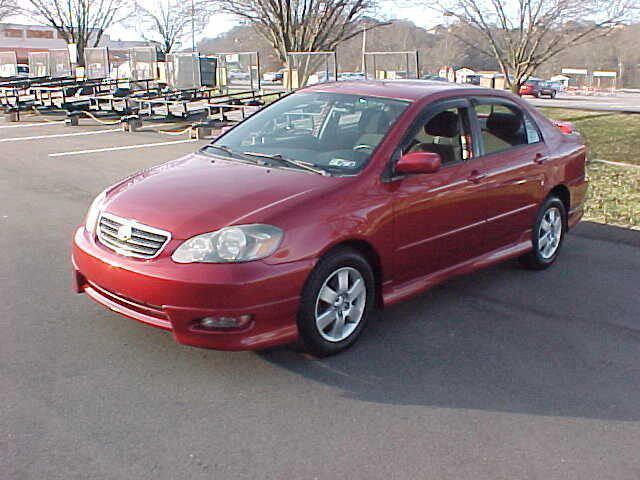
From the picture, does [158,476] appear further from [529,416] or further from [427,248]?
[427,248]

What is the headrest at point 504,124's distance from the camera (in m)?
5.61

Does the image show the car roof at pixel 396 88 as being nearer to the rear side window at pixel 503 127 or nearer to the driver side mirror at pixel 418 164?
the rear side window at pixel 503 127

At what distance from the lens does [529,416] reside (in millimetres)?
3629

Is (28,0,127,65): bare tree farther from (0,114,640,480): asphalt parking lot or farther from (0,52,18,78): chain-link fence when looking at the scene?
(0,114,640,480): asphalt parking lot

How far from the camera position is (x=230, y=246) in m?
3.81

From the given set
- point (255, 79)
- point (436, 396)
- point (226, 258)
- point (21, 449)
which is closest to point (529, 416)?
point (436, 396)

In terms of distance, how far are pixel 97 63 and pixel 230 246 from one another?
25089mm

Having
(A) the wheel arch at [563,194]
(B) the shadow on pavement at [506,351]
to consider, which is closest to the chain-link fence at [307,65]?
(A) the wheel arch at [563,194]

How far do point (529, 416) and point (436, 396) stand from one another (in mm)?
492

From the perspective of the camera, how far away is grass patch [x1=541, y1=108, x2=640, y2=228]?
8.12 metres

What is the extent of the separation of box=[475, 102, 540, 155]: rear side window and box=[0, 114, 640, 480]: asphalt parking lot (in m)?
1.14

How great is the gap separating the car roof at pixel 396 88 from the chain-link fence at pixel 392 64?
16.3 m

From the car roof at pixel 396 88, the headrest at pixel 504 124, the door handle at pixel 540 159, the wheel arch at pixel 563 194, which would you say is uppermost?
the car roof at pixel 396 88

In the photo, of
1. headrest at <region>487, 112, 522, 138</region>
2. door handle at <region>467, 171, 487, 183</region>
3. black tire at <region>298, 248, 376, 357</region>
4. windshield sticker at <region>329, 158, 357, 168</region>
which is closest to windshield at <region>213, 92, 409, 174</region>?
windshield sticker at <region>329, 158, 357, 168</region>
